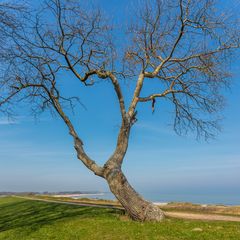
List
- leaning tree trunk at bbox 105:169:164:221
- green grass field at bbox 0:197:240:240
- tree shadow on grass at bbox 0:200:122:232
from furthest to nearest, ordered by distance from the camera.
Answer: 1. tree shadow on grass at bbox 0:200:122:232
2. leaning tree trunk at bbox 105:169:164:221
3. green grass field at bbox 0:197:240:240

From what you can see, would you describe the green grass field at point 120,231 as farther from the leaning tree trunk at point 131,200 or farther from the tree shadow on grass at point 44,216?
the tree shadow on grass at point 44,216

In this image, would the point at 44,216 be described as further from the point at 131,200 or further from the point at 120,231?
the point at 120,231

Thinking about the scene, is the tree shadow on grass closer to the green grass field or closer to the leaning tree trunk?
the green grass field

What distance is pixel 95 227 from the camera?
15.2 meters

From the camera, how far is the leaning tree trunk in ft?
54.1

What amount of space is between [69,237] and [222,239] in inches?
223

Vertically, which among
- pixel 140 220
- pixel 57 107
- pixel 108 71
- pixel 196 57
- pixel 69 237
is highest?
pixel 196 57

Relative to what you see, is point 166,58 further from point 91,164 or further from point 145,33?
point 91,164

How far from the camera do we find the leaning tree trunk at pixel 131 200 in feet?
54.1

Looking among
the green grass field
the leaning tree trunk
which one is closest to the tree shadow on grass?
the green grass field

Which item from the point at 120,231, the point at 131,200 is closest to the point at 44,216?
the point at 131,200

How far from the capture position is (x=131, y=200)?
1675 cm

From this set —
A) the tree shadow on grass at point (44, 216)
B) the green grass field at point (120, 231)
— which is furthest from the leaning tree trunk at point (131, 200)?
the tree shadow on grass at point (44, 216)

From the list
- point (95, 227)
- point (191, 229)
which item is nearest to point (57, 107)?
point (95, 227)
